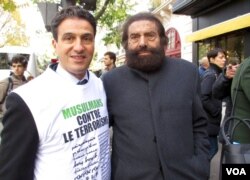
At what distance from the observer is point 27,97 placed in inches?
73.3

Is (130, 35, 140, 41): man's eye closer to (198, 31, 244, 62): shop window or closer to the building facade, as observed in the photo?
the building facade

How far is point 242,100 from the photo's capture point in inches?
114

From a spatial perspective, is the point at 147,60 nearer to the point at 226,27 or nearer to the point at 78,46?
the point at 78,46

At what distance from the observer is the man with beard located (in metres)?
2.41

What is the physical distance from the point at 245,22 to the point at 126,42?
6.79m

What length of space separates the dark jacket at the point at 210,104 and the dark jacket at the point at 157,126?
2468 mm

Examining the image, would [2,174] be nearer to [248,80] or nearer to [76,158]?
[76,158]

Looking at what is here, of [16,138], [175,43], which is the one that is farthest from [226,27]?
[175,43]

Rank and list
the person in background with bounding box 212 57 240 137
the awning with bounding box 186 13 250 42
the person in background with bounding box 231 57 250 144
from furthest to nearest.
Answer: the awning with bounding box 186 13 250 42
the person in background with bounding box 212 57 240 137
the person in background with bounding box 231 57 250 144

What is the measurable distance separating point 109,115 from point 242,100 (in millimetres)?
1038

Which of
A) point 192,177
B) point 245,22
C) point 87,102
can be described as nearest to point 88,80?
point 87,102

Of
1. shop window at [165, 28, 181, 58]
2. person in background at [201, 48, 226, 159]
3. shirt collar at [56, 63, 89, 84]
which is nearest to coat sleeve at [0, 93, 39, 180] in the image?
shirt collar at [56, 63, 89, 84]

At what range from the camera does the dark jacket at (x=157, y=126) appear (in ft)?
7.90

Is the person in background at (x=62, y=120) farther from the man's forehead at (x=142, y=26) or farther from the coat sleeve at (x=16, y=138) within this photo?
the man's forehead at (x=142, y=26)
